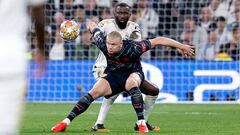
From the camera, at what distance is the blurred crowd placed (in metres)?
19.9

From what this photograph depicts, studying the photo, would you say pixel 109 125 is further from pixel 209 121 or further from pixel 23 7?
pixel 23 7

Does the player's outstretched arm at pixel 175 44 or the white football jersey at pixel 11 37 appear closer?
the white football jersey at pixel 11 37

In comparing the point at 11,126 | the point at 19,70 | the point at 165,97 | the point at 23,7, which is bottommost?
the point at 165,97

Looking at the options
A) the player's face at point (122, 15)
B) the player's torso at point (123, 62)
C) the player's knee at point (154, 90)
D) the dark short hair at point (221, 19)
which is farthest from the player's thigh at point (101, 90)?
the dark short hair at point (221, 19)

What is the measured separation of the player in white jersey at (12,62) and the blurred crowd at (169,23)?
15368 millimetres

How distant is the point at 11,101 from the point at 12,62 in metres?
0.20

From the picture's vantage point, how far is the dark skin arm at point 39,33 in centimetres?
423

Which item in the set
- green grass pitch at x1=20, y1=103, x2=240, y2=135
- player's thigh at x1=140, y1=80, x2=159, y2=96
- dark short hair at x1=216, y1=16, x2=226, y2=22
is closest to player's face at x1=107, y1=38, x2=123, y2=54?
player's thigh at x1=140, y1=80, x2=159, y2=96

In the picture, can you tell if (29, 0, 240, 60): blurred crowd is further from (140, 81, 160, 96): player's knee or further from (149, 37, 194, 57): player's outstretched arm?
(149, 37, 194, 57): player's outstretched arm

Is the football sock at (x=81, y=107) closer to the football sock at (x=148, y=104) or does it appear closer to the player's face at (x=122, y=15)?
the football sock at (x=148, y=104)

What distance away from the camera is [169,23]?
68.1 feet

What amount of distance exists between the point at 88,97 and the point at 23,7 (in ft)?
20.8

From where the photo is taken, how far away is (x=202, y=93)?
62.1 feet

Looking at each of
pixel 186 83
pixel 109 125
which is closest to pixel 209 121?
pixel 109 125
